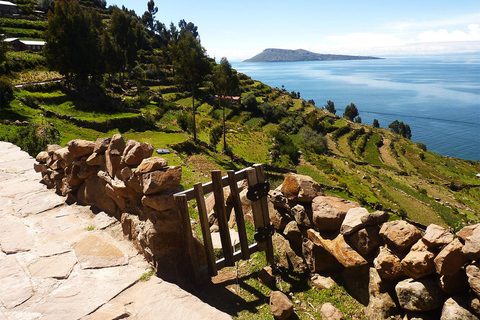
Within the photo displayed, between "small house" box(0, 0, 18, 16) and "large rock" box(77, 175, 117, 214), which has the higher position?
"small house" box(0, 0, 18, 16)

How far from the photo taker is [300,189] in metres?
7.84

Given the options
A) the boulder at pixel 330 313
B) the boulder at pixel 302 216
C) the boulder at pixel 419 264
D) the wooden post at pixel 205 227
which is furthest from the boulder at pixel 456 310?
the wooden post at pixel 205 227

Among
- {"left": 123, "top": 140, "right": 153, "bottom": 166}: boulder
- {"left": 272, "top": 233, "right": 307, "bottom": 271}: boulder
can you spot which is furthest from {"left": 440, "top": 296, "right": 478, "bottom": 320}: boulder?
{"left": 123, "top": 140, "right": 153, "bottom": 166}: boulder

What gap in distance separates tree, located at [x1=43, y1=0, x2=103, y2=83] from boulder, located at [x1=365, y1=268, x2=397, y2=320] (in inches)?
1743

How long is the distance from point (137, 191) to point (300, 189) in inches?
167

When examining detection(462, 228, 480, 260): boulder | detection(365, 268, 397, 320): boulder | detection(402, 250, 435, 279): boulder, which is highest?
detection(462, 228, 480, 260): boulder

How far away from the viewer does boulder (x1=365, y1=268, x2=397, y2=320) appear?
5691mm

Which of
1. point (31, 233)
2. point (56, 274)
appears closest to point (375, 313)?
point (56, 274)

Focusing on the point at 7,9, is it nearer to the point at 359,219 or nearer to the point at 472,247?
the point at 359,219

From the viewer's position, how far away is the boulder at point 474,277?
432 cm

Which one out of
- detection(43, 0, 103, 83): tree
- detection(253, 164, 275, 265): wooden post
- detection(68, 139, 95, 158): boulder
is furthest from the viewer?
detection(43, 0, 103, 83): tree

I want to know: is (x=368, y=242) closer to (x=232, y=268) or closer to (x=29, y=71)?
(x=232, y=268)

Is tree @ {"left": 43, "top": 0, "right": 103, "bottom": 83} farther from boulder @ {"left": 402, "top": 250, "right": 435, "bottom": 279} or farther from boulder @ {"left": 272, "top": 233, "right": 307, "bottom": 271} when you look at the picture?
boulder @ {"left": 402, "top": 250, "right": 435, "bottom": 279}

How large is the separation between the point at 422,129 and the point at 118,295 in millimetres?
185357
